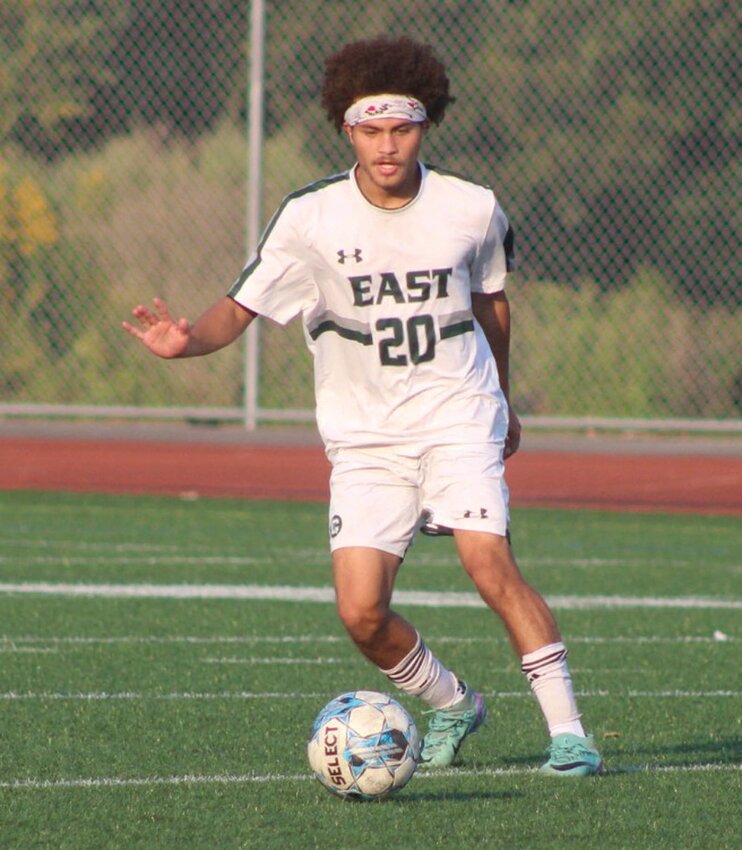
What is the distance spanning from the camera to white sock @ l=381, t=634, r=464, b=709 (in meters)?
5.23

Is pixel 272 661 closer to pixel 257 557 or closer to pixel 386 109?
pixel 386 109

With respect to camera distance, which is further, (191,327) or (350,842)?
(191,327)

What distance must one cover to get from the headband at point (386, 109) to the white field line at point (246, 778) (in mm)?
1837

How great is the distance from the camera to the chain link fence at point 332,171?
13.9 meters

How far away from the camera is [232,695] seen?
20.5ft

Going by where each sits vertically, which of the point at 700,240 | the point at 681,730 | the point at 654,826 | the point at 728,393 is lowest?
the point at 728,393

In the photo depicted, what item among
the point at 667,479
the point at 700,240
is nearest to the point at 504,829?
the point at 667,479

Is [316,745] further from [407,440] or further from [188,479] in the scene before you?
[188,479]

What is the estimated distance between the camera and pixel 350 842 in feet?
13.8

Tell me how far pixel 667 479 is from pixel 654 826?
29.1ft

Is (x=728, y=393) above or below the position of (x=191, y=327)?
below

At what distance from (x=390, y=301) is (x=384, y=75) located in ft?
2.24

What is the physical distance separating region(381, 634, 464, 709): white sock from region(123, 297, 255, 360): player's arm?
1.02 m

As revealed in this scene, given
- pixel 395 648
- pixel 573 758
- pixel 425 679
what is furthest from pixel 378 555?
pixel 573 758
